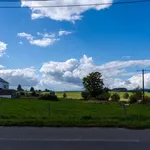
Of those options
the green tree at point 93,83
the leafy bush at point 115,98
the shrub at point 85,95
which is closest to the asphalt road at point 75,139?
the leafy bush at point 115,98

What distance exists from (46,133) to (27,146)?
2619mm

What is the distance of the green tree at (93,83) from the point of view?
116 m

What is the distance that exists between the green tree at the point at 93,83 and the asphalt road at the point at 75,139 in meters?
102

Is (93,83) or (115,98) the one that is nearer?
(115,98)

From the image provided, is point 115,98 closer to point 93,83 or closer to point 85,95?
point 85,95

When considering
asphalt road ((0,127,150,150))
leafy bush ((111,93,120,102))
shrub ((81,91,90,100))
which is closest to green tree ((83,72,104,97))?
shrub ((81,91,90,100))

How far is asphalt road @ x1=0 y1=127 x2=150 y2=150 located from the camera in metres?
9.16

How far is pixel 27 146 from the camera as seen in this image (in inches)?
363

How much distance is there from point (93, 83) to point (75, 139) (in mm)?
106199

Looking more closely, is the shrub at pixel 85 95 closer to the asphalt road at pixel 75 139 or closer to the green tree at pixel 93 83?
the green tree at pixel 93 83

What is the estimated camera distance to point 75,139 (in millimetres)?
10422

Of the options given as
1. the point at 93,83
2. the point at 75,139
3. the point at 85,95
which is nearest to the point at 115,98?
the point at 85,95

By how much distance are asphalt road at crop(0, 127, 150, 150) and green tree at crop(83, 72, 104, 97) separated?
102 metres

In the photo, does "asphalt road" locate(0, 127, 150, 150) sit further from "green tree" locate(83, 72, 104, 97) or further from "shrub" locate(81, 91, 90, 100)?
"green tree" locate(83, 72, 104, 97)
